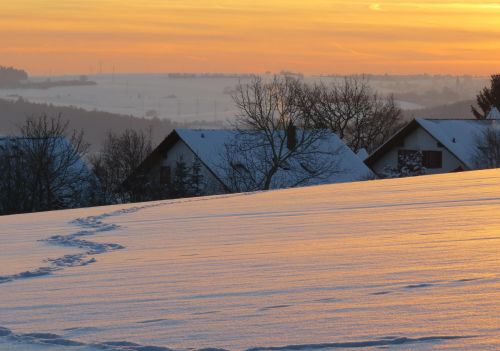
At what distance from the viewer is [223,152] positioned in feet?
173

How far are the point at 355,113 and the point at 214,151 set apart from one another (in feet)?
94.6

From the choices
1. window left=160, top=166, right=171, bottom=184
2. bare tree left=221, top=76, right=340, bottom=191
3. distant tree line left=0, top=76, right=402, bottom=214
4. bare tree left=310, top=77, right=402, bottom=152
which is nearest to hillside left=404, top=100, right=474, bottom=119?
bare tree left=310, top=77, right=402, bottom=152

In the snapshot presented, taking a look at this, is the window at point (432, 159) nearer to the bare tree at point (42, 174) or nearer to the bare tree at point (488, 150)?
the bare tree at point (488, 150)

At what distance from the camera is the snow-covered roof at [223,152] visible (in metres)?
51.6

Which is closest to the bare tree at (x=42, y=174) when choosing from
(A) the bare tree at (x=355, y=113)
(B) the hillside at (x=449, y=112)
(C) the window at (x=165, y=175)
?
(C) the window at (x=165, y=175)

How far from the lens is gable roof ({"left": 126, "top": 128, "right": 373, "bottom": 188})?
5166cm

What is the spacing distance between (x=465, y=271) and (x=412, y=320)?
1372 millimetres

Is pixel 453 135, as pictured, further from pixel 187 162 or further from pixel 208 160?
pixel 187 162

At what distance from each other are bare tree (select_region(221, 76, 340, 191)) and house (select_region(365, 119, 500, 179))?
11.2 feet

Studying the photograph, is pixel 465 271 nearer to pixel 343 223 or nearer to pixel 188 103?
pixel 343 223

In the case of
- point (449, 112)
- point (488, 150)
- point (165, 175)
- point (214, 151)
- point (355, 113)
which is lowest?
point (165, 175)

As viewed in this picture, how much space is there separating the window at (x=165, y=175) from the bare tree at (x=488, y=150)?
52.5 feet

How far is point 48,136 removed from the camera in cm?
4925

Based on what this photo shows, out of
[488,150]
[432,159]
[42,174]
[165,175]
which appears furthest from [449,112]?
[42,174]
